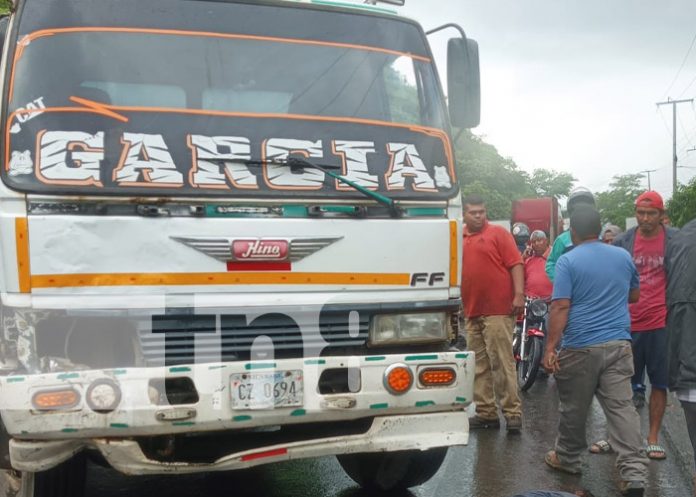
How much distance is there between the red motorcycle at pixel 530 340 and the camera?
841 cm

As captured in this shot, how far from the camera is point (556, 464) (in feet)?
18.0

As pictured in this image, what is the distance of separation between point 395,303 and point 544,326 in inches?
201

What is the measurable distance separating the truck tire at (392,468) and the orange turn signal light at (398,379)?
92cm

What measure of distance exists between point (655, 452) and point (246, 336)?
127 inches

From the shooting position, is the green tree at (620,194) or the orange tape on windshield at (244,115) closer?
the orange tape on windshield at (244,115)

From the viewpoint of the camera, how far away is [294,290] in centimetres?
402

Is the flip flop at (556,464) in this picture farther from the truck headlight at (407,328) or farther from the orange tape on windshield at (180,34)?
the orange tape on windshield at (180,34)

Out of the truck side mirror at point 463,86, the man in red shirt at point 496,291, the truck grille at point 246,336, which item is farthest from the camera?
the man in red shirt at point 496,291

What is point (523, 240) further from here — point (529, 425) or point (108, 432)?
point (108, 432)

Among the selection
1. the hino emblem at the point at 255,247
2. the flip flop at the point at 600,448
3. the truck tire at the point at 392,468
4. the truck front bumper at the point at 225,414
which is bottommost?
the flip flop at the point at 600,448

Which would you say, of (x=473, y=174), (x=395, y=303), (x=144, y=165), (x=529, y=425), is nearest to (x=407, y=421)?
(x=395, y=303)

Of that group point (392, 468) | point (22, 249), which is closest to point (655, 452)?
point (392, 468)

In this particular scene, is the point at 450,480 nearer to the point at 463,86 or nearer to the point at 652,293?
the point at 652,293

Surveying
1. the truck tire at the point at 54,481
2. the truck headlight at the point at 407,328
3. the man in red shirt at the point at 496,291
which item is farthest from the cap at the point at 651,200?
the truck tire at the point at 54,481
